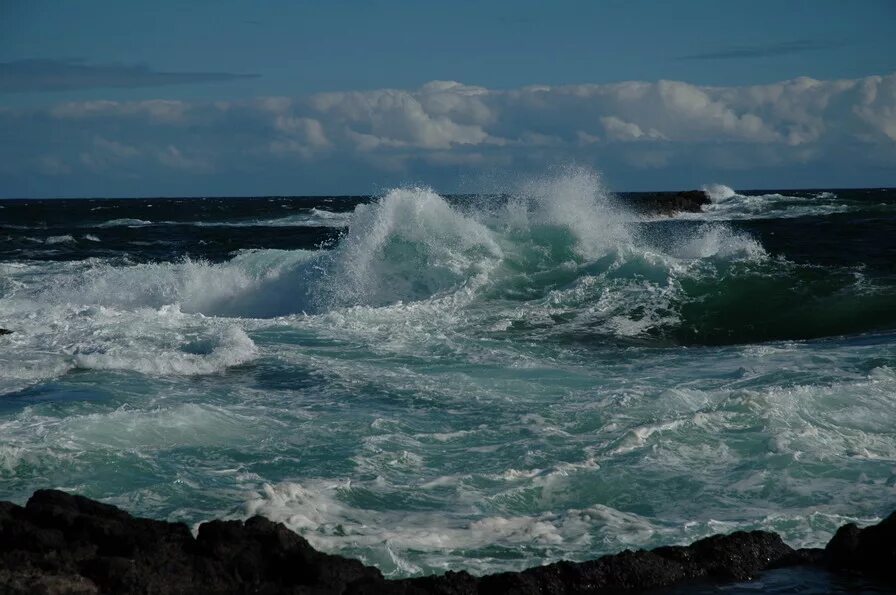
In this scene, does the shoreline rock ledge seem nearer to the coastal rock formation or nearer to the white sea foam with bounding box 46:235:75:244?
the white sea foam with bounding box 46:235:75:244

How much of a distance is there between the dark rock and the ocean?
72 cm

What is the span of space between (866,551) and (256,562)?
3163 mm

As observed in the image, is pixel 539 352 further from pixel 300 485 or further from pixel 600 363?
pixel 300 485

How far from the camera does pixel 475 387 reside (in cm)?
1105

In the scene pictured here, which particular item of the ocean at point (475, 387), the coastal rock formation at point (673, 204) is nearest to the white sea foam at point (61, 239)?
the ocean at point (475, 387)

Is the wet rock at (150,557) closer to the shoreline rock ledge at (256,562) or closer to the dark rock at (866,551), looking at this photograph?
the shoreline rock ledge at (256,562)

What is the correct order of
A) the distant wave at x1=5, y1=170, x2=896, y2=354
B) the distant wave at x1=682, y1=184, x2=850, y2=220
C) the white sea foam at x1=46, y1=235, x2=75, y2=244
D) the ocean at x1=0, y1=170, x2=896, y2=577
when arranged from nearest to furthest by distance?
the ocean at x1=0, y1=170, x2=896, y2=577 → the distant wave at x1=5, y1=170, x2=896, y2=354 → the white sea foam at x1=46, y1=235, x2=75, y2=244 → the distant wave at x1=682, y1=184, x2=850, y2=220

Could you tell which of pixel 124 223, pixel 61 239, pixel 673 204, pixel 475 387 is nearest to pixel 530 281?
pixel 475 387

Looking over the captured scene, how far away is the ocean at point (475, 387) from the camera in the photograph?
6.82 m

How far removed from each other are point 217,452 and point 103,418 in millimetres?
1495

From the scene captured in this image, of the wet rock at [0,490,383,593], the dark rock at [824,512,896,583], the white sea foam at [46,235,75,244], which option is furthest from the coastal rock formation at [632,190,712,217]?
the wet rock at [0,490,383,593]

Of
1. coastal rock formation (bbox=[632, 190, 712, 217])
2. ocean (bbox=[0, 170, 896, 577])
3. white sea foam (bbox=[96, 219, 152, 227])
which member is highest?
coastal rock formation (bbox=[632, 190, 712, 217])

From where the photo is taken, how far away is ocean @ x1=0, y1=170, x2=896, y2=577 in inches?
269

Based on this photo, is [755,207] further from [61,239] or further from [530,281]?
[530,281]
